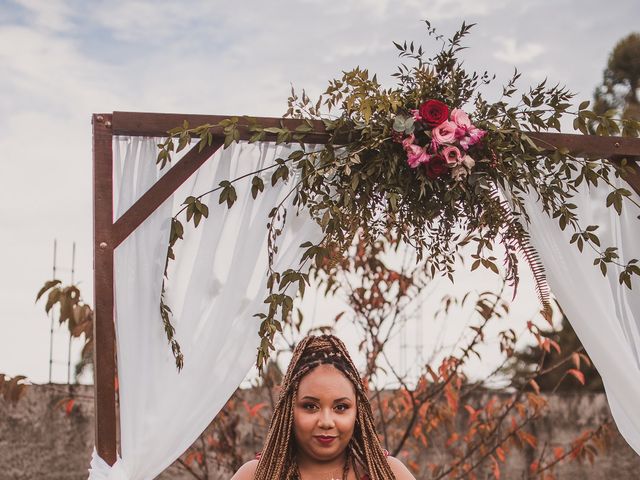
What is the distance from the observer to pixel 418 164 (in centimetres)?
341

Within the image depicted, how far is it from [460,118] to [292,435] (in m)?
1.28

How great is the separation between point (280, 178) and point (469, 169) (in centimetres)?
74

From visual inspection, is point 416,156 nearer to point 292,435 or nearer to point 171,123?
point 171,123

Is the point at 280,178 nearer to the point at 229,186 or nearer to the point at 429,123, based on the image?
the point at 229,186

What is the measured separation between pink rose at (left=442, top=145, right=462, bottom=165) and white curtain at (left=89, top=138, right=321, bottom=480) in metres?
0.59

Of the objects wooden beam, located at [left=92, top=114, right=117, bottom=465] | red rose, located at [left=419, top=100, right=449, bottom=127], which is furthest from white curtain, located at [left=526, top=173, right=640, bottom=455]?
wooden beam, located at [left=92, top=114, right=117, bottom=465]

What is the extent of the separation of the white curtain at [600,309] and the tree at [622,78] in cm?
837

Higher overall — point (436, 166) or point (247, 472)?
point (436, 166)

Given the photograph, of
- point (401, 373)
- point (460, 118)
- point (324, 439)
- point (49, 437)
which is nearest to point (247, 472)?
point (324, 439)

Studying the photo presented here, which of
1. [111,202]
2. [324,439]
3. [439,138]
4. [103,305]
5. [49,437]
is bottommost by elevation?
[324,439]

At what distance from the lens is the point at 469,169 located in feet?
11.3

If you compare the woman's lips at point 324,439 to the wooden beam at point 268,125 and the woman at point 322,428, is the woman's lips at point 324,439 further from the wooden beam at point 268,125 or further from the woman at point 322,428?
the wooden beam at point 268,125

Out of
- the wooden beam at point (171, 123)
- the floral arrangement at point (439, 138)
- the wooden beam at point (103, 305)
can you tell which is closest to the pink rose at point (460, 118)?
the floral arrangement at point (439, 138)

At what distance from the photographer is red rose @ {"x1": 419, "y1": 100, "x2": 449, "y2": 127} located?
3.43 metres
